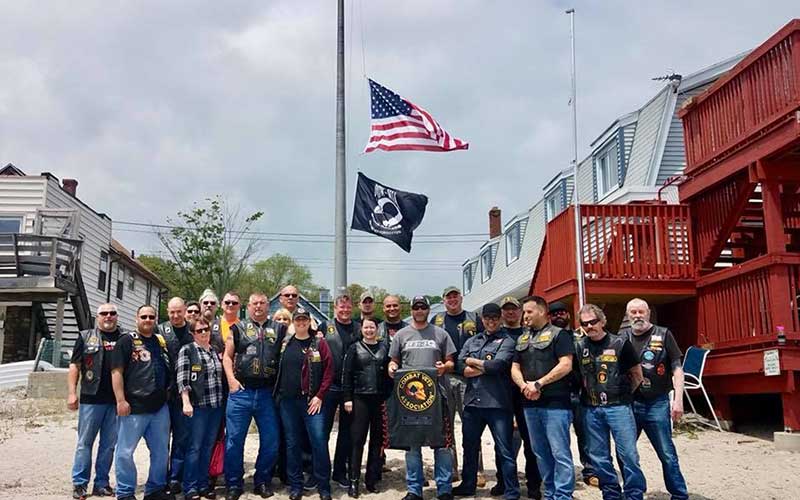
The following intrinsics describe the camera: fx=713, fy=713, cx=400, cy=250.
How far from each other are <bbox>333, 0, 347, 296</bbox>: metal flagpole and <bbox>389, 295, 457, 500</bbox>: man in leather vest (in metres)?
2.77

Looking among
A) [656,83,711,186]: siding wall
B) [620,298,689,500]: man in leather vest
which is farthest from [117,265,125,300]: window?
[620,298,689,500]: man in leather vest

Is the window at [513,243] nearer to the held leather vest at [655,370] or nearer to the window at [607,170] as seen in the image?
the window at [607,170]

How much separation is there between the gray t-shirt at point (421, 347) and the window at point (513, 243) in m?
20.2

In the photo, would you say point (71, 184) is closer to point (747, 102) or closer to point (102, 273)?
point (102, 273)

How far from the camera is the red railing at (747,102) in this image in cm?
906

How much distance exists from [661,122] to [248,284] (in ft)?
79.7

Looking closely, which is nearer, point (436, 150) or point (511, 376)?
point (511, 376)

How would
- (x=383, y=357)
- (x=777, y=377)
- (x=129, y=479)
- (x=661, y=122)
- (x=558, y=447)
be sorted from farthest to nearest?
(x=661, y=122) < (x=777, y=377) < (x=383, y=357) < (x=129, y=479) < (x=558, y=447)

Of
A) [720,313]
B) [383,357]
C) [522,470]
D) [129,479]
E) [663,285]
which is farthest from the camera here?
[663,285]

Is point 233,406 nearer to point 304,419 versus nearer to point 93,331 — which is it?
point 304,419

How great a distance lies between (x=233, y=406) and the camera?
21.4ft

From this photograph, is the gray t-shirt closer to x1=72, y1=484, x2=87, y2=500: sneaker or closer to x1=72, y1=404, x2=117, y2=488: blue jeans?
x1=72, y1=404, x2=117, y2=488: blue jeans

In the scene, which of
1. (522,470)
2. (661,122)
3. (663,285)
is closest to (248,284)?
(661,122)

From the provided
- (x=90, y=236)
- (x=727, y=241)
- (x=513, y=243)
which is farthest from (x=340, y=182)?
(x=513, y=243)
